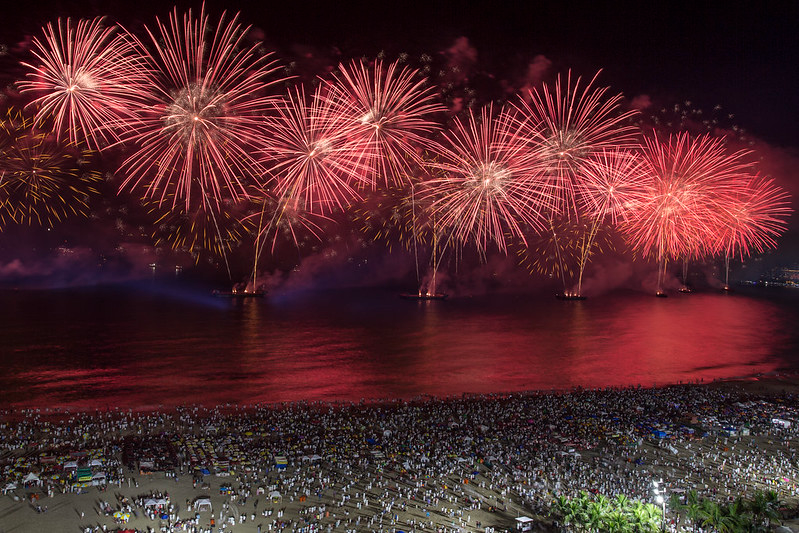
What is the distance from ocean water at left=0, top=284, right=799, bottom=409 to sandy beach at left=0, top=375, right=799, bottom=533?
24.3 feet

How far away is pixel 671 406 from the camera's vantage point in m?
30.0

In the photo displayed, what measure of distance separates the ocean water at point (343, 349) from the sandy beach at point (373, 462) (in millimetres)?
7397

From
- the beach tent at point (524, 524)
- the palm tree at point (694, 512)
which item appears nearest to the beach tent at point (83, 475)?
the beach tent at point (524, 524)

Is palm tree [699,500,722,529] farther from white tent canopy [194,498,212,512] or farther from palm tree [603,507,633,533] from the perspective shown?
white tent canopy [194,498,212,512]

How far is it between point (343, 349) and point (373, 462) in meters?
31.1

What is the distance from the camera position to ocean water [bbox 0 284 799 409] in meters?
37.0

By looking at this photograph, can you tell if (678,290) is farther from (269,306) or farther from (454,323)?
(269,306)

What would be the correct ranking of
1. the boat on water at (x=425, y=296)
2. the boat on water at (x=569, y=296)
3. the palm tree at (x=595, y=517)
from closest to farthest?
the palm tree at (x=595, y=517), the boat on water at (x=425, y=296), the boat on water at (x=569, y=296)

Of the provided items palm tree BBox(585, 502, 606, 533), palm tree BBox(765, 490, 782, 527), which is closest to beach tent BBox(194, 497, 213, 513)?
palm tree BBox(585, 502, 606, 533)

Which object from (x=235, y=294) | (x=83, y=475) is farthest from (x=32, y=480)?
(x=235, y=294)

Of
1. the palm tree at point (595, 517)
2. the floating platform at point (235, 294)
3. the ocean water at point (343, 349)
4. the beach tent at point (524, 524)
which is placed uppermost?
the floating platform at point (235, 294)

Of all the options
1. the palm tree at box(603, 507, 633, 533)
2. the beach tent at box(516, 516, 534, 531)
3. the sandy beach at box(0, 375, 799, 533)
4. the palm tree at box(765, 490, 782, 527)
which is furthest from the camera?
the sandy beach at box(0, 375, 799, 533)

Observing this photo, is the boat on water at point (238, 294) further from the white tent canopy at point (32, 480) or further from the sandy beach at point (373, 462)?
the white tent canopy at point (32, 480)

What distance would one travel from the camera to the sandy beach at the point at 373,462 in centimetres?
1644
